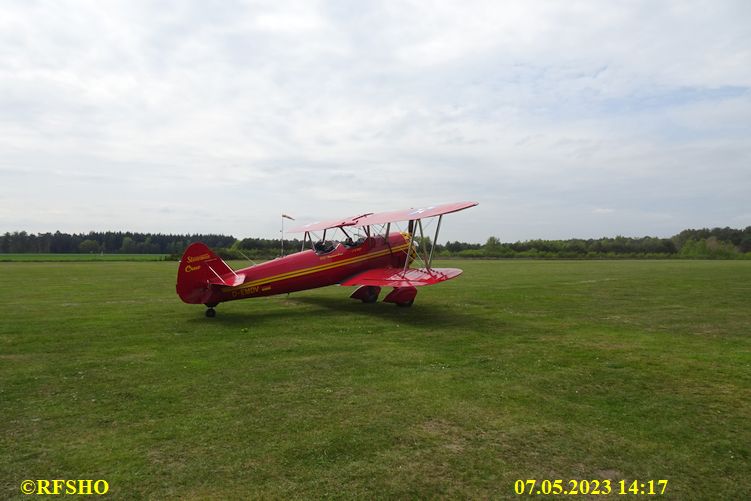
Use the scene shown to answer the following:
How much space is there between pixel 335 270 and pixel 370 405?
784 centimetres

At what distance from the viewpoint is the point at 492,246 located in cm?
7838

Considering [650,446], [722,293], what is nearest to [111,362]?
[650,446]

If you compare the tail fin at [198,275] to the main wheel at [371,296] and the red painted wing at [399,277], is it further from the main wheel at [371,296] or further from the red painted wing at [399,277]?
the main wheel at [371,296]

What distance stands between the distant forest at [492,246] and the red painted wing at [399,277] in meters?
37.5

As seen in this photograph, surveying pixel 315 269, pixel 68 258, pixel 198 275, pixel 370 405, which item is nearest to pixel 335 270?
pixel 315 269

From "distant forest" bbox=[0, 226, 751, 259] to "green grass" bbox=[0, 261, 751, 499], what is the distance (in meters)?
41.7

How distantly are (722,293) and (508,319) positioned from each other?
996 cm

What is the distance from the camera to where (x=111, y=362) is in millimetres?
6777

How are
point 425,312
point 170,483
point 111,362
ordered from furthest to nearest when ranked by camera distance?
point 425,312 < point 111,362 < point 170,483

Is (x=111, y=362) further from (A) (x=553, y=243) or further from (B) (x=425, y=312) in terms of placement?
(A) (x=553, y=243)

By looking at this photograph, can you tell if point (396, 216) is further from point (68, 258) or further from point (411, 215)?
point (68, 258)

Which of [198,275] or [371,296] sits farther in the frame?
[371,296]

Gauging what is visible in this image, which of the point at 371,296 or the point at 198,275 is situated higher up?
the point at 198,275

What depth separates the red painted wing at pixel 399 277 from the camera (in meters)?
11.1
